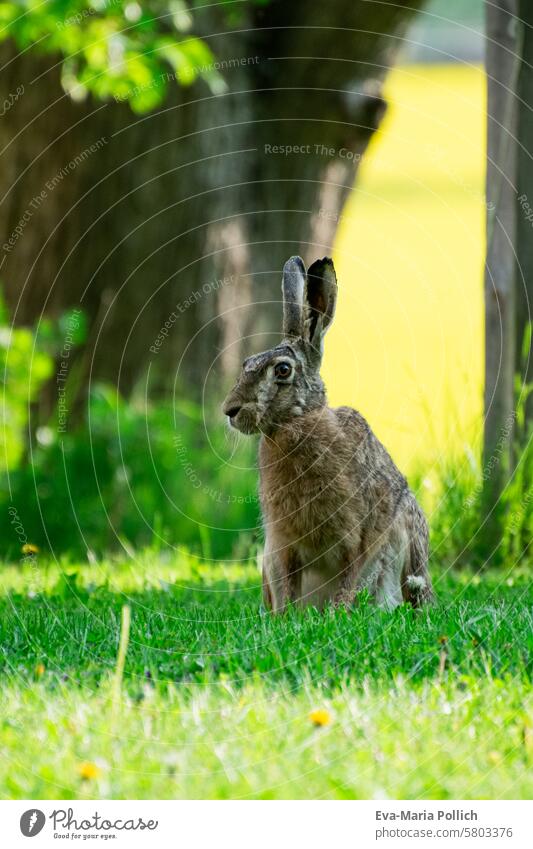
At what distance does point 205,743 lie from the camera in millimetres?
3699

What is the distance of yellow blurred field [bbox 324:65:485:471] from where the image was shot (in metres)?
8.00

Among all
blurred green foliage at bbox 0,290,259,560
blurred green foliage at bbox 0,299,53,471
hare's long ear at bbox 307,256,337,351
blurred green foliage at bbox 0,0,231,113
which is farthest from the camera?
blurred green foliage at bbox 0,299,53,471

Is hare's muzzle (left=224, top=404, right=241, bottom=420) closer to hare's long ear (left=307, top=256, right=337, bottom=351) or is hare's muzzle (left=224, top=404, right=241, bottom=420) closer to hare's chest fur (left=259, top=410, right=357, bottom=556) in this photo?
hare's chest fur (left=259, top=410, right=357, bottom=556)

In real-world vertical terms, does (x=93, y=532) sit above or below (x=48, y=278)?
below

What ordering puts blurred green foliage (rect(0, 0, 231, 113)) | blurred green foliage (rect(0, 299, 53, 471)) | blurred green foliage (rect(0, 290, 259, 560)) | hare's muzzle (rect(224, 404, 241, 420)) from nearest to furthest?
hare's muzzle (rect(224, 404, 241, 420))
blurred green foliage (rect(0, 0, 231, 113))
blurred green foliage (rect(0, 290, 259, 560))
blurred green foliage (rect(0, 299, 53, 471))

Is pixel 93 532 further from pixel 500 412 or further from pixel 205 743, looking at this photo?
pixel 205 743

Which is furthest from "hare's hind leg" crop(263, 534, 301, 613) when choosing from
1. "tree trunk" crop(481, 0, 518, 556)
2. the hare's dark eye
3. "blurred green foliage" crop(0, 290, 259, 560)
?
"blurred green foliage" crop(0, 290, 259, 560)

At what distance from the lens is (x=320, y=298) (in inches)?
213

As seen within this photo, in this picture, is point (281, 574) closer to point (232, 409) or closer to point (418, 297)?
point (232, 409)

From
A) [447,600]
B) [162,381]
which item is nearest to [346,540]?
[447,600]

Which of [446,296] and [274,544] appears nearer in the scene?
[274,544]

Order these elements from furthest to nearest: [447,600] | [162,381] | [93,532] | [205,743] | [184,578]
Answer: [162,381] < [93,532] < [184,578] < [447,600] < [205,743]

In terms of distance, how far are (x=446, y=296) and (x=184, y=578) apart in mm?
2443

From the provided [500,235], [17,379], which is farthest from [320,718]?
[17,379]
